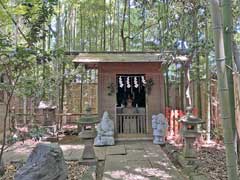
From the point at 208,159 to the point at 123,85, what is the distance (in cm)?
357

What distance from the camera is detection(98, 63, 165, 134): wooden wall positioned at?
25.0 ft

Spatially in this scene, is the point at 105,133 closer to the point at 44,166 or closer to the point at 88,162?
the point at 88,162

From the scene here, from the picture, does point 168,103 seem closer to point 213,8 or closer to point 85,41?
point 85,41

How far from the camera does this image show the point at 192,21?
6.48 meters

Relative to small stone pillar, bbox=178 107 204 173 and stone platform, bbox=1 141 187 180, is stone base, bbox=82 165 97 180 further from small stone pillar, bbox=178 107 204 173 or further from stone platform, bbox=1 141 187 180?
small stone pillar, bbox=178 107 204 173

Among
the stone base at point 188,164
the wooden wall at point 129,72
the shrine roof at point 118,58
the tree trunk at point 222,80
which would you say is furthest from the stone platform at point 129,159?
the tree trunk at point 222,80

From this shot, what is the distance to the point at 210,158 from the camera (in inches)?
212

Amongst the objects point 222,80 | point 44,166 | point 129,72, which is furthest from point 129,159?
point 222,80

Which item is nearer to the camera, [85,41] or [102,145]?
[102,145]

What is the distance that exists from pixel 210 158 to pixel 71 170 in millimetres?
2453

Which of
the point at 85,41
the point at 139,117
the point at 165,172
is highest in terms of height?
the point at 85,41

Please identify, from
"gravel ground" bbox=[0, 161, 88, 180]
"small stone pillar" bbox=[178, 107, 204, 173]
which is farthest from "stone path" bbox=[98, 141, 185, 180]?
"gravel ground" bbox=[0, 161, 88, 180]

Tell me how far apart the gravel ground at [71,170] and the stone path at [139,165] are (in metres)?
0.38

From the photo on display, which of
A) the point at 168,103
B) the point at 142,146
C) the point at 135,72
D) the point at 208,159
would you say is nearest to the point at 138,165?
the point at 208,159
